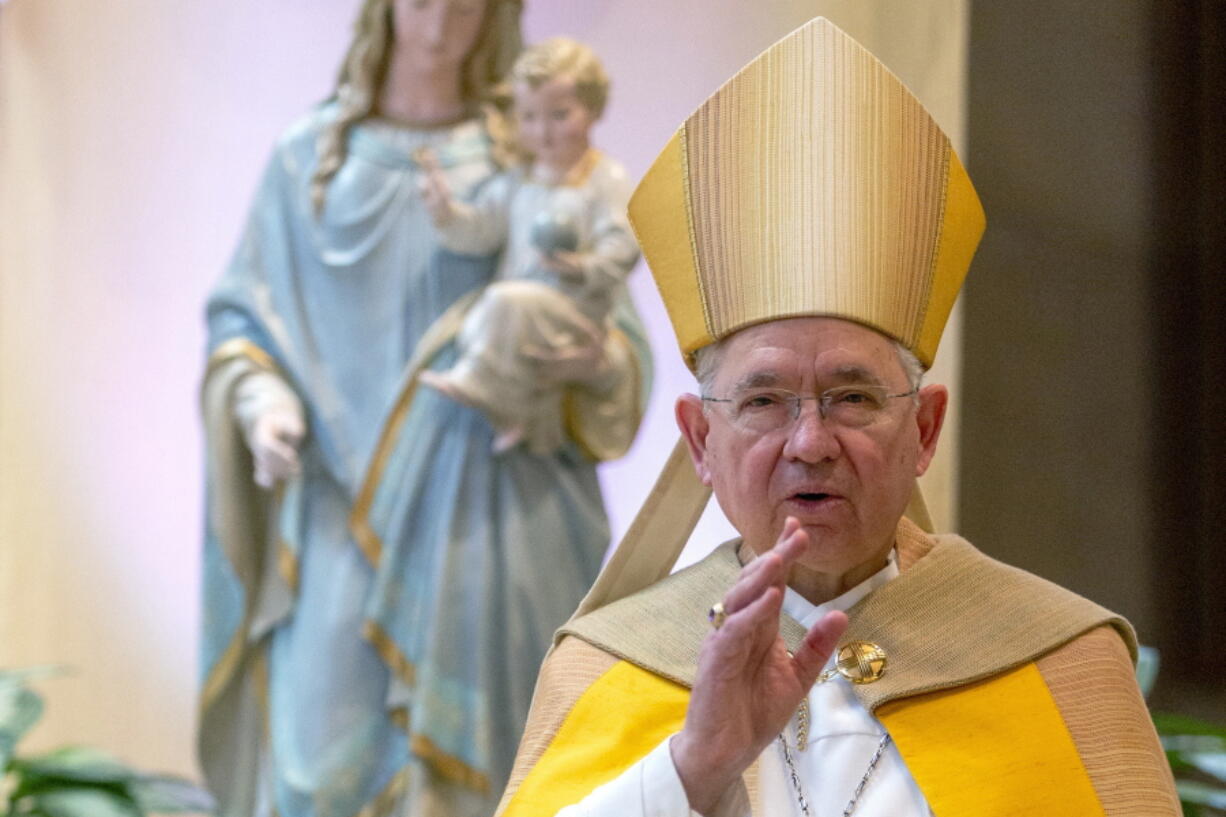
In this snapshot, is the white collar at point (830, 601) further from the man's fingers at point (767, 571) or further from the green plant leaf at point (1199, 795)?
the green plant leaf at point (1199, 795)

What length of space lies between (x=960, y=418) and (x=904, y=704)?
313 centimetres

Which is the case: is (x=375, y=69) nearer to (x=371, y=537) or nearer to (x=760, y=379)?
(x=371, y=537)

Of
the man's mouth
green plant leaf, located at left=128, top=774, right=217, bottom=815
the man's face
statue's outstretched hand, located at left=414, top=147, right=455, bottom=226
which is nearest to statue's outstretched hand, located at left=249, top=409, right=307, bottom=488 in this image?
statue's outstretched hand, located at left=414, top=147, right=455, bottom=226

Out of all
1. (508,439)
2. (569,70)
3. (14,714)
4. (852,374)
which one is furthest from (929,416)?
(569,70)

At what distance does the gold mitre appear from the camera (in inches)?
93.2

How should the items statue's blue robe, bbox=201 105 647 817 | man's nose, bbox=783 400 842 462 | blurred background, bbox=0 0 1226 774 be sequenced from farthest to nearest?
blurred background, bbox=0 0 1226 774
statue's blue robe, bbox=201 105 647 817
man's nose, bbox=783 400 842 462

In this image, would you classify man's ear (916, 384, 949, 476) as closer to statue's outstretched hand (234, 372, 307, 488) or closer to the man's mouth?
the man's mouth

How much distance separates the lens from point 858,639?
7.89ft

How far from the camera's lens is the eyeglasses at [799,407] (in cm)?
226

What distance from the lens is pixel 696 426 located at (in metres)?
2.43

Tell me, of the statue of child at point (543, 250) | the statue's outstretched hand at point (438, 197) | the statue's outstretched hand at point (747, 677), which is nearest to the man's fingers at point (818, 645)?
the statue's outstretched hand at point (747, 677)

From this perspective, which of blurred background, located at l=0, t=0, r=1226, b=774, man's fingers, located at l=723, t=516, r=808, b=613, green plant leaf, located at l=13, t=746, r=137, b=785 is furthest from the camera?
blurred background, located at l=0, t=0, r=1226, b=774

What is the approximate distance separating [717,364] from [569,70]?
→ 9.11 ft

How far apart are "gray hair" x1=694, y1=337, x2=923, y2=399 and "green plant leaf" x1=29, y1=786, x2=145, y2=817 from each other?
1654 mm
